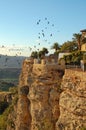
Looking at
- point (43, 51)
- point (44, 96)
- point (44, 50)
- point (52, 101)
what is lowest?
point (52, 101)

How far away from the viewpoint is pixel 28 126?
45.2 metres

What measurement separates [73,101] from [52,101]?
6259 mm

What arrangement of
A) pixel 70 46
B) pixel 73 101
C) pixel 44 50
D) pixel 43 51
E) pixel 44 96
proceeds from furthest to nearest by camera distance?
pixel 70 46
pixel 44 50
pixel 43 51
pixel 44 96
pixel 73 101

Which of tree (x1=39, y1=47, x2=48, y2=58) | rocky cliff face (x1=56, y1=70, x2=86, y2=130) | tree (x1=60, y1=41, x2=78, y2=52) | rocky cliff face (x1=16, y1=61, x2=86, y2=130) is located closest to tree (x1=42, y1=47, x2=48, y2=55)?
tree (x1=39, y1=47, x2=48, y2=58)

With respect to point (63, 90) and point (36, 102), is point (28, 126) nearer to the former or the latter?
point (36, 102)

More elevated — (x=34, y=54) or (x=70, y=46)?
(x=70, y=46)

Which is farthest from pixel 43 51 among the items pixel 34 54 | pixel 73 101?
pixel 73 101

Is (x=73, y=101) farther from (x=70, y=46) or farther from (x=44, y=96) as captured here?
(x=70, y=46)

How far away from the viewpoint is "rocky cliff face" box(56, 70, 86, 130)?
30.5 meters

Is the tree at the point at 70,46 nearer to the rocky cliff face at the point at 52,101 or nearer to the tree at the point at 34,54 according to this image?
the tree at the point at 34,54

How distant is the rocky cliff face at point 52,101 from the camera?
31.2 m

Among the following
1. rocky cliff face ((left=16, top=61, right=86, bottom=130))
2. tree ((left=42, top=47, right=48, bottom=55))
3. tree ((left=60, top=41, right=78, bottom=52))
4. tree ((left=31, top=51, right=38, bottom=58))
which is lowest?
rocky cliff face ((left=16, top=61, right=86, bottom=130))

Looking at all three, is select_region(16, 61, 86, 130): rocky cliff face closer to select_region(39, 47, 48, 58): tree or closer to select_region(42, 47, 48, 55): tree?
select_region(39, 47, 48, 58): tree

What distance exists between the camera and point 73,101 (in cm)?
3189
